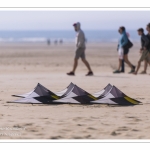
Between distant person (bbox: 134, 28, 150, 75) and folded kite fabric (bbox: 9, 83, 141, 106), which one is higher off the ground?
distant person (bbox: 134, 28, 150, 75)

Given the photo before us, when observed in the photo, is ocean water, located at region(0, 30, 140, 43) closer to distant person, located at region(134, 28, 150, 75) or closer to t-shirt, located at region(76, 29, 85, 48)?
t-shirt, located at region(76, 29, 85, 48)

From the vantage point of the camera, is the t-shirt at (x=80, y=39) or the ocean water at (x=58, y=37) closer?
the t-shirt at (x=80, y=39)

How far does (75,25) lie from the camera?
14.8m

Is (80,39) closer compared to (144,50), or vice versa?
(80,39)

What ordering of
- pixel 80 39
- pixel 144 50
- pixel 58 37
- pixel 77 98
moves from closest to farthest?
pixel 77 98 < pixel 80 39 < pixel 144 50 < pixel 58 37

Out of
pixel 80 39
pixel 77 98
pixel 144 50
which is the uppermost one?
pixel 80 39

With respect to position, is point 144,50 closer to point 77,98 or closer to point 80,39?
point 80,39

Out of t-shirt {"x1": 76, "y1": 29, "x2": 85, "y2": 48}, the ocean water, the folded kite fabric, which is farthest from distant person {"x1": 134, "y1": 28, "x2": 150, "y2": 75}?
the ocean water

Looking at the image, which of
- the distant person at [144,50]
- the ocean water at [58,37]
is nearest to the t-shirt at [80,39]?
the distant person at [144,50]

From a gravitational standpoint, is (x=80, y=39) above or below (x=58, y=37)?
below

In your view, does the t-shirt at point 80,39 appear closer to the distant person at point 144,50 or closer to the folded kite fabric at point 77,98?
the distant person at point 144,50

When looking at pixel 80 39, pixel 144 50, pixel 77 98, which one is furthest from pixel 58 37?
pixel 77 98

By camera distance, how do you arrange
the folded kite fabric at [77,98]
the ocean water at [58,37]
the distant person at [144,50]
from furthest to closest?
1. the ocean water at [58,37]
2. the distant person at [144,50]
3. the folded kite fabric at [77,98]

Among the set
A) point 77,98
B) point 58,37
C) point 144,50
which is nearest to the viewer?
point 77,98
